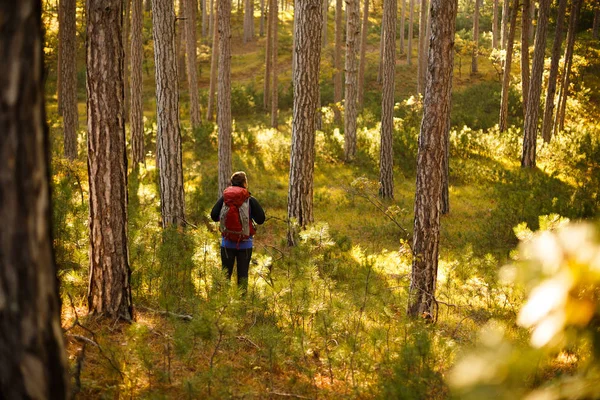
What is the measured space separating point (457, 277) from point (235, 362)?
5.81 m

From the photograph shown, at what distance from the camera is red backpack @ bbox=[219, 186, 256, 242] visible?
700cm

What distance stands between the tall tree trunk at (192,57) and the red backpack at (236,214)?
43.5ft

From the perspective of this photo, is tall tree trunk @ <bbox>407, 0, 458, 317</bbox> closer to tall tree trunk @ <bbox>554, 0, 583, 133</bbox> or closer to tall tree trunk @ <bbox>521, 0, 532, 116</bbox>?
tall tree trunk @ <bbox>521, 0, 532, 116</bbox>

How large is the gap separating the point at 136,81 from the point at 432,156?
39.1 ft

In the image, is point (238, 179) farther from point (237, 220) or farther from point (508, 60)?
point (508, 60)

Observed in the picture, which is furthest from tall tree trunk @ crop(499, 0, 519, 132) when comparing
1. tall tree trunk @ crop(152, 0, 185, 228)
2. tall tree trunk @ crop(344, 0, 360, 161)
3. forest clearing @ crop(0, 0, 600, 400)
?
tall tree trunk @ crop(152, 0, 185, 228)

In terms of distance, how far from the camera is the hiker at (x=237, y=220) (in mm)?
7008

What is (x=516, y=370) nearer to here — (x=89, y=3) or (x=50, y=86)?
(x=89, y=3)

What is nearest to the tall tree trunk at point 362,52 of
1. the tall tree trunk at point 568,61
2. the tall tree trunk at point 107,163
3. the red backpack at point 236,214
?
the tall tree trunk at point 568,61

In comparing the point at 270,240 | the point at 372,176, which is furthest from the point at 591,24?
the point at 270,240

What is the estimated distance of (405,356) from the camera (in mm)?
4367

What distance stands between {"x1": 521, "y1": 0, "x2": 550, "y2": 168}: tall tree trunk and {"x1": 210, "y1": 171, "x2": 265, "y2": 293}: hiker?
1421cm

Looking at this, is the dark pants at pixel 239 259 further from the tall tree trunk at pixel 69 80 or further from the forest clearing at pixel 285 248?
the tall tree trunk at pixel 69 80

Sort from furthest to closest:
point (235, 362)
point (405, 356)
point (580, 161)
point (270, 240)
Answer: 1. point (580, 161)
2. point (270, 240)
3. point (235, 362)
4. point (405, 356)
